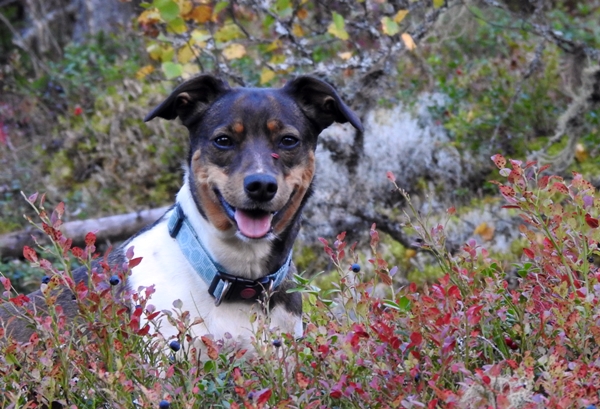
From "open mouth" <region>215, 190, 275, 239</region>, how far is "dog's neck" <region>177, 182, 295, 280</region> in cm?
7

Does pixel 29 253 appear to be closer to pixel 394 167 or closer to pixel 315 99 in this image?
pixel 315 99

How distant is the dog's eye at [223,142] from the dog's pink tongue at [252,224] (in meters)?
0.32

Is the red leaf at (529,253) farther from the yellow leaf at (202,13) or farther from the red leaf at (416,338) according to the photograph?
the yellow leaf at (202,13)

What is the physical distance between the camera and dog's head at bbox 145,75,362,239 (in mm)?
3668

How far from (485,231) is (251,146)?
2936 millimetres

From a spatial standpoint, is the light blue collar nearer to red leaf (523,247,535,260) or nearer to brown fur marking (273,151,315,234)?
brown fur marking (273,151,315,234)

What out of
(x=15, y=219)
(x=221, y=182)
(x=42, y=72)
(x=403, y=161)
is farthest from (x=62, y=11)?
(x=221, y=182)

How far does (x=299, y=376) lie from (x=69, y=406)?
728mm

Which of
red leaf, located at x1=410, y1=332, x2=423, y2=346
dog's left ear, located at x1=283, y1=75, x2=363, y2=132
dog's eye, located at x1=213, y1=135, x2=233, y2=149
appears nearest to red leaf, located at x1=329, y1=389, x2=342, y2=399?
red leaf, located at x1=410, y1=332, x2=423, y2=346

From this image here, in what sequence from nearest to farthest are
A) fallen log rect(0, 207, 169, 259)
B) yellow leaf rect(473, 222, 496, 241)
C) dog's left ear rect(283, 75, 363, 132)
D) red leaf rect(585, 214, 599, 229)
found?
red leaf rect(585, 214, 599, 229) < dog's left ear rect(283, 75, 363, 132) < yellow leaf rect(473, 222, 496, 241) < fallen log rect(0, 207, 169, 259)

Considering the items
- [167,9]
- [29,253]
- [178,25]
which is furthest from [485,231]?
[29,253]

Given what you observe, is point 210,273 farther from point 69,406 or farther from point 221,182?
point 69,406

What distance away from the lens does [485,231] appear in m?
6.25

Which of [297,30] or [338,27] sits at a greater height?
[338,27]
